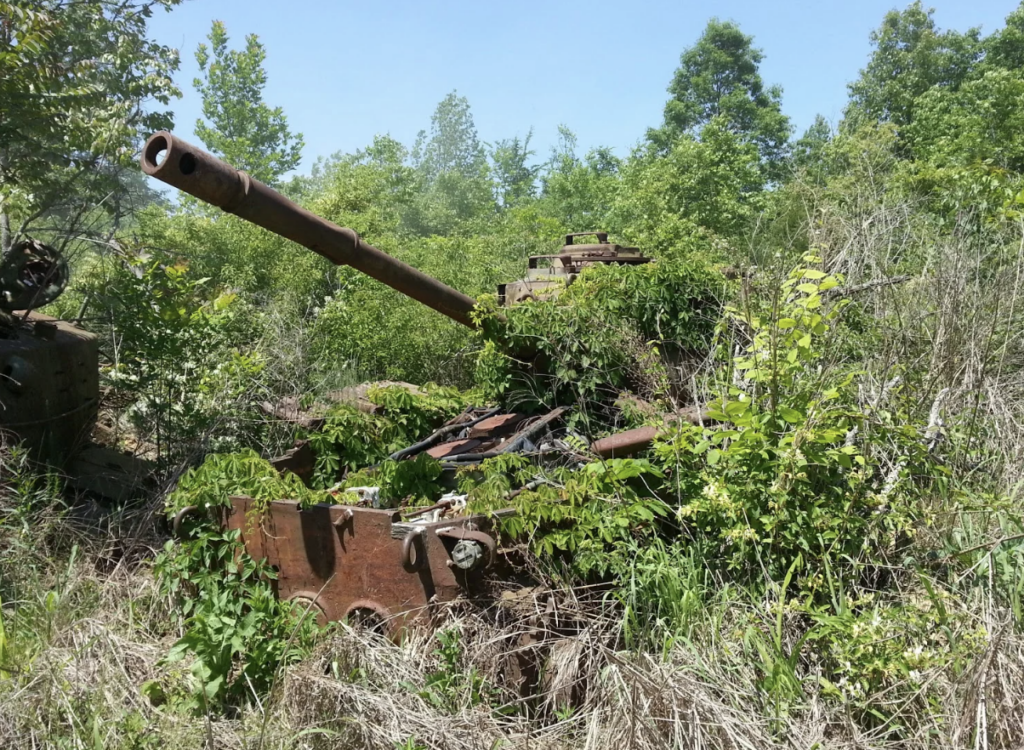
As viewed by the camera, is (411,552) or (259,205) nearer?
(411,552)

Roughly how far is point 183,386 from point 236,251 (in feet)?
20.3

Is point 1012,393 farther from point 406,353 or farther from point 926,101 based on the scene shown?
point 926,101

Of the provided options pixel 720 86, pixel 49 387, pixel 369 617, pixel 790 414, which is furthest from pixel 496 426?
pixel 720 86

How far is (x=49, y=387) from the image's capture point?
7.29 metres

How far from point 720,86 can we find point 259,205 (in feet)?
122

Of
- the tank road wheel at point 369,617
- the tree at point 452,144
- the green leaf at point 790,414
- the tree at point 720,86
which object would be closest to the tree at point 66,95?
the tank road wheel at point 369,617

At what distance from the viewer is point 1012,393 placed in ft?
20.6

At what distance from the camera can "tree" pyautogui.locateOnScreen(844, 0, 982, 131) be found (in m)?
27.2

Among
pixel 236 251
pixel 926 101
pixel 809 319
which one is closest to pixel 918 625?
pixel 809 319

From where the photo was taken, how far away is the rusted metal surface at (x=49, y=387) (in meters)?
6.94

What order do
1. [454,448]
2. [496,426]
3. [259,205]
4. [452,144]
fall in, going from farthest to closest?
[452,144], [496,426], [454,448], [259,205]

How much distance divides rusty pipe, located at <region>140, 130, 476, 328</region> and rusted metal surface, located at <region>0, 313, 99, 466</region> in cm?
355

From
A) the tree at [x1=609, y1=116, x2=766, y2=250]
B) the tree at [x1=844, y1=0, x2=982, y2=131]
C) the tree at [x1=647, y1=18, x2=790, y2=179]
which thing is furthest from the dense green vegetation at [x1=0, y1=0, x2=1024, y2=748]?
the tree at [x1=647, y1=18, x2=790, y2=179]

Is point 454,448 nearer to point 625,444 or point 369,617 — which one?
point 625,444
